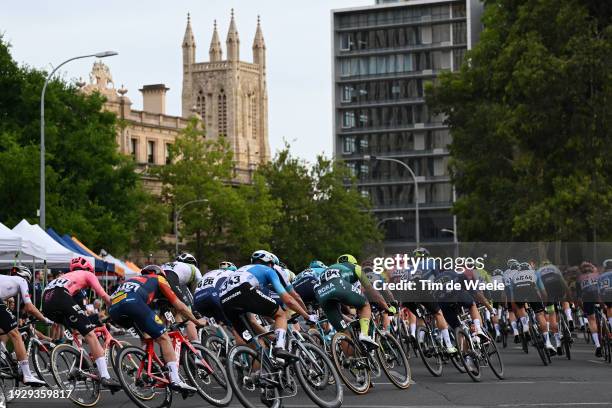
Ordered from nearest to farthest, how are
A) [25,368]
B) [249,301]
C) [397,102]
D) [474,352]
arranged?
[249,301] → [25,368] → [474,352] → [397,102]

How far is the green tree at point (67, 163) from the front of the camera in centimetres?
5447

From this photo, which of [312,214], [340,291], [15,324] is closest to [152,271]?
[15,324]

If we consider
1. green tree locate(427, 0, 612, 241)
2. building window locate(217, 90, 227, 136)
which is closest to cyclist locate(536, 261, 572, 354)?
green tree locate(427, 0, 612, 241)

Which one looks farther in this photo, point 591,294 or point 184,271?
point 591,294

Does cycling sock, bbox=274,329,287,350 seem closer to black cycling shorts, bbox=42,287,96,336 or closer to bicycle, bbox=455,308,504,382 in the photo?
black cycling shorts, bbox=42,287,96,336

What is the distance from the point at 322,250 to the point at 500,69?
55.6m

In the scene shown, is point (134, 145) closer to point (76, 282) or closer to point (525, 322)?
point (525, 322)

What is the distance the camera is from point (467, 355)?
20.0m

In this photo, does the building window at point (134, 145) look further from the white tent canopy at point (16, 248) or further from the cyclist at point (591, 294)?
the cyclist at point (591, 294)

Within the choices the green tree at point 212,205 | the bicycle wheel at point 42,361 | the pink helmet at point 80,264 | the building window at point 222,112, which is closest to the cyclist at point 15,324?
the bicycle wheel at point 42,361

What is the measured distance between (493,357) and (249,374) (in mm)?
6820

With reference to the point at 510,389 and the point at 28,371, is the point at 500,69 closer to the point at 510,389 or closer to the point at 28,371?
the point at 510,389

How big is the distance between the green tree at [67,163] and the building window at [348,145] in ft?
287

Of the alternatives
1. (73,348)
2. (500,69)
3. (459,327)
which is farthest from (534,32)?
(73,348)
